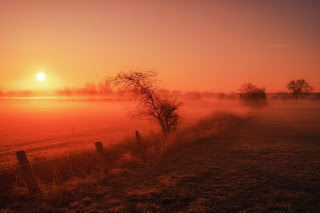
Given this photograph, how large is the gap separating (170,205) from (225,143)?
31.2 ft

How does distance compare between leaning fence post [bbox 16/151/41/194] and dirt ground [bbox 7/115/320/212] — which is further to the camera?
leaning fence post [bbox 16/151/41/194]

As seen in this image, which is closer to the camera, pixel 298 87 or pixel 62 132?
pixel 62 132

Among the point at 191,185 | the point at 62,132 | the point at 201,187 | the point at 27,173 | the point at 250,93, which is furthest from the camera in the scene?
the point at 250,93

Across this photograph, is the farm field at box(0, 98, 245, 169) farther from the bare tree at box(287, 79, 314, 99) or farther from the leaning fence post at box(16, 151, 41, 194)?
the bare tree at box(287, 79, 314, 99)

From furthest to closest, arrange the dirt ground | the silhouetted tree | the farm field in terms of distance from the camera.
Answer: the silhouetted tree → the farm field → the dirt ground

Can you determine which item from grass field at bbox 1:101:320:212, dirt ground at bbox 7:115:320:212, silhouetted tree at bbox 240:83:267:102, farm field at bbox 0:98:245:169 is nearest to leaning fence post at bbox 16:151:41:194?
grass field at bbox 1:101:320:212

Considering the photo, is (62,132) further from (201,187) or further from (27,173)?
(201,187)

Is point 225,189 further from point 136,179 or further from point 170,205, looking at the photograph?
point 136,179

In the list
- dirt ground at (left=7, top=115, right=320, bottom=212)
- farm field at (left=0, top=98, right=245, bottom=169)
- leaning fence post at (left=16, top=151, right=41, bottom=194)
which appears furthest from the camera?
farm field at (left=0, top=98, right=245, bottom=169)

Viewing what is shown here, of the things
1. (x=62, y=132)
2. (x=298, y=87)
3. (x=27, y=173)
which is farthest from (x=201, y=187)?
(x=298, y=87)

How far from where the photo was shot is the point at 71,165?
36.0ft

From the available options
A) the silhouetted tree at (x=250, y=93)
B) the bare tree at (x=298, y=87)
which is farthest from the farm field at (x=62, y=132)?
the bare tree at (x=298, y=87)

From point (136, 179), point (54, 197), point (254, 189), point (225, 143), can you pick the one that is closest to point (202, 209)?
point (254, 189)

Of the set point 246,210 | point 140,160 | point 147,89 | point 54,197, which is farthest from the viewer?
point 147,89
